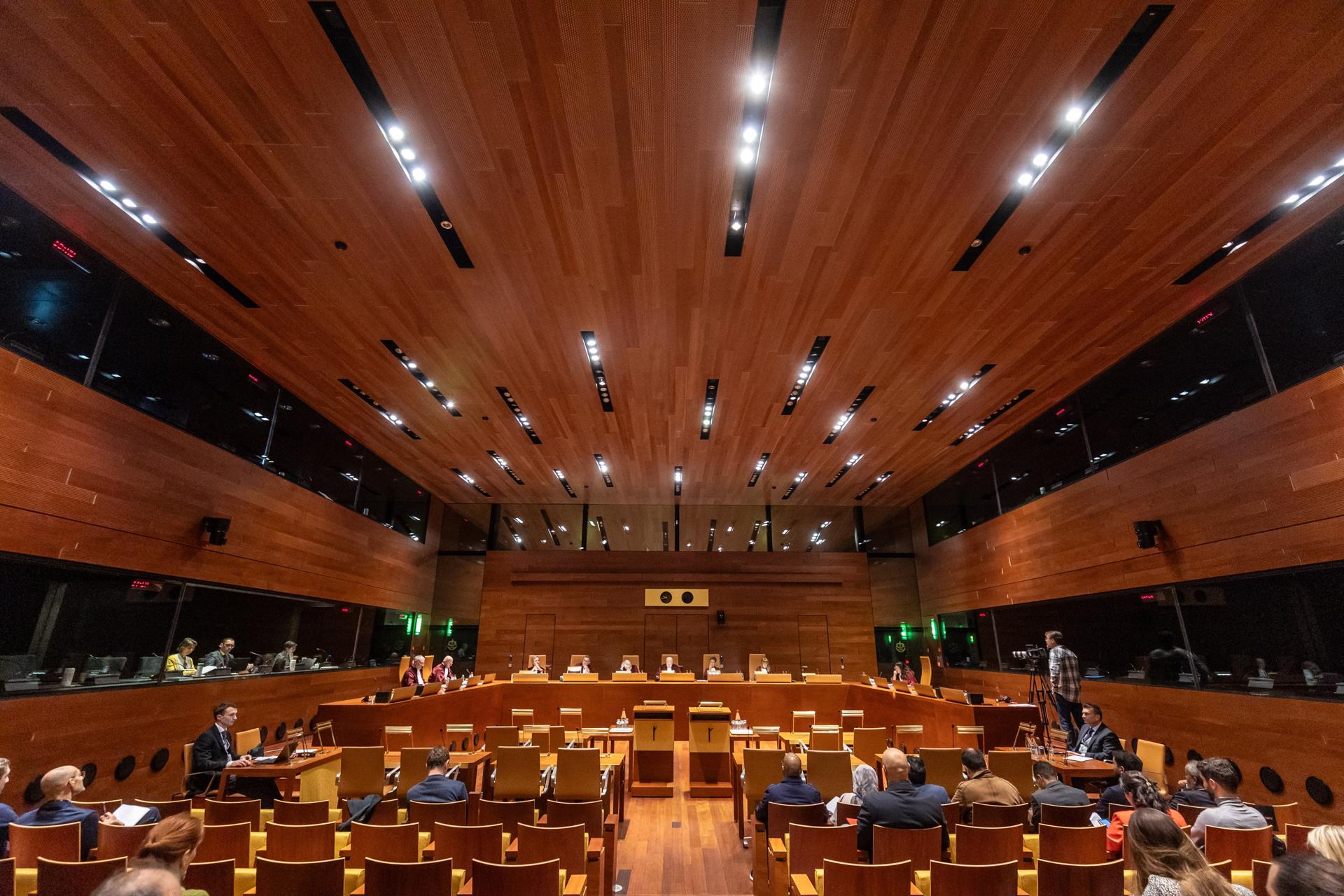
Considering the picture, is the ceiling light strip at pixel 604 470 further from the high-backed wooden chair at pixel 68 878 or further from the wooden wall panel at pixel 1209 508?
the high-backed wooden chair at pixel 68 878

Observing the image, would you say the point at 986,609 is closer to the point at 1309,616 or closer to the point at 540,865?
the point at 1309,616

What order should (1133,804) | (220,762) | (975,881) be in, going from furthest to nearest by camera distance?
(220,762) < (1133,804) < (975,881)

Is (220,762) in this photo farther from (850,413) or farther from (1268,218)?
(1268,218)

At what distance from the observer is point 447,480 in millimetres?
12898

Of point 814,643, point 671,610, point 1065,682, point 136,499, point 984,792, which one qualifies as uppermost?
point 136,499

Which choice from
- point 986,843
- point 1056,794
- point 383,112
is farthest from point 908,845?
point 383,112

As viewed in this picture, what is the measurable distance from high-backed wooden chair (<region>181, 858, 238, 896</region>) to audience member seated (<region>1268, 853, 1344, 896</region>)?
394cm

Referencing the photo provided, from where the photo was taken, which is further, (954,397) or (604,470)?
(604,470)

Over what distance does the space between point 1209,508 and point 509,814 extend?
293 inches

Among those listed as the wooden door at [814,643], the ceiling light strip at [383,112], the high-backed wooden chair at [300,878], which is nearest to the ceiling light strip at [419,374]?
the ceiling light strip at [383,112]

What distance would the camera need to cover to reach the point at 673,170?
4.45 metres

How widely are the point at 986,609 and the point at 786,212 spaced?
9.38 metres

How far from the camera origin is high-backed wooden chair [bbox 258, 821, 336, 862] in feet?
10.6

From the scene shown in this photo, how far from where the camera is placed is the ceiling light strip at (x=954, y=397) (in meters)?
7.59
